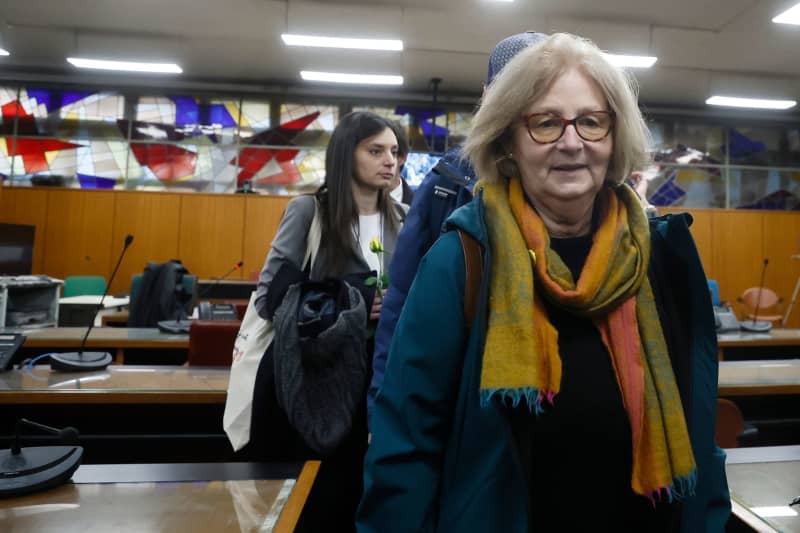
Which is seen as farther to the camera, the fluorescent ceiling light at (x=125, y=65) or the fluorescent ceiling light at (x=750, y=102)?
the fluorescent ceiling light at (x=750, y=102)

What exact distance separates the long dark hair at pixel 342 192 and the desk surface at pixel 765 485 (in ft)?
3.76

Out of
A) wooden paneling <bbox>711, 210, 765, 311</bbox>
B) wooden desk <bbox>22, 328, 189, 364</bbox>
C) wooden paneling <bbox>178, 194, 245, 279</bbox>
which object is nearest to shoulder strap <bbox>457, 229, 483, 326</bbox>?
wooden desk <bbox>22, 328, 189, 364</bbox>

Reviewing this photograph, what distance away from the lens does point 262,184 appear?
307 inches

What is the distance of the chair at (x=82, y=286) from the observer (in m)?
6.11

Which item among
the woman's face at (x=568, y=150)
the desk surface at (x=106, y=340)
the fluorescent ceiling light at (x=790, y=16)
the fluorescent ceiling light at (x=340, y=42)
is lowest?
the desk surface at (x=106, y=340)

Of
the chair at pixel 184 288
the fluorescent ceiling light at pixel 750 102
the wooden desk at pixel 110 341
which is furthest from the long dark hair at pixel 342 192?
the fluorescent ceiling light at pixel 750 102

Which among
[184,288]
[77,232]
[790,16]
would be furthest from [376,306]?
[77,232]

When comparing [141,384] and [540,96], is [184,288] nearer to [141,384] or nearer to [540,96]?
[141,384]

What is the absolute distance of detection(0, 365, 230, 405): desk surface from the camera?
5.42ft

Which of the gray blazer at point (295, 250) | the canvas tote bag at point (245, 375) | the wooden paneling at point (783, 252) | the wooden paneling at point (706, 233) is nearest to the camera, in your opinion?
the canvas tote bag at point (245, 375)

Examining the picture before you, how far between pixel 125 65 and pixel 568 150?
7205 mm

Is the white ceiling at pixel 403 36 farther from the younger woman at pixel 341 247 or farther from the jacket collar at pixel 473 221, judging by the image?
the jacket collar at pixel 473 221

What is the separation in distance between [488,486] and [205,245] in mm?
7490

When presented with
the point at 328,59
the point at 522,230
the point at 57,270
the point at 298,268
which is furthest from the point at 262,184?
the point at 522,230
